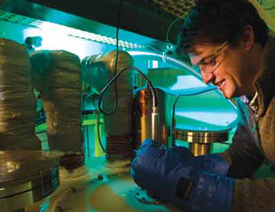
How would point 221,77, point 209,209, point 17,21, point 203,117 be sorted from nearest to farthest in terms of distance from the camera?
point 209,209 < point 221,77 < point 17,21 < point 203,117

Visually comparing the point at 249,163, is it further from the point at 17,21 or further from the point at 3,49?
the point at 17,21

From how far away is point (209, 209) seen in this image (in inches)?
23.0

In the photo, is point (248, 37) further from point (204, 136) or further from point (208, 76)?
point (204, 136)

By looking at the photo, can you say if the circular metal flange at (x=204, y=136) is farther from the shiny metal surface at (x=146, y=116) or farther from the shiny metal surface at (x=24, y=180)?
the shiny metal surface at (x=24, y=180)

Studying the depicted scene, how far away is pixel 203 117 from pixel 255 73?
151cm

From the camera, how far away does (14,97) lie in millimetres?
733

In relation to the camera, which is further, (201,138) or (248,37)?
(201,138)

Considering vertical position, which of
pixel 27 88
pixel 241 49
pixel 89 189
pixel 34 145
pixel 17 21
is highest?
pixel 17 21

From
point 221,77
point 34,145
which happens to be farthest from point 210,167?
point 34,145

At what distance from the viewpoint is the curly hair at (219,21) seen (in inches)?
24.2

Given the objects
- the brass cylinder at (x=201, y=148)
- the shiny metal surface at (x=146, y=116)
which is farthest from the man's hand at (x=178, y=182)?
the brass cylinder at (x=201, y=148)

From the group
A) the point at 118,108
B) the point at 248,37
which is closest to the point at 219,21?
the point at 248,37

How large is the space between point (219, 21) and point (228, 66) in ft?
0.45

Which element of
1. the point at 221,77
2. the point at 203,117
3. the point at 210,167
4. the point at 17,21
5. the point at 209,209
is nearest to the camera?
the point at 209,209
